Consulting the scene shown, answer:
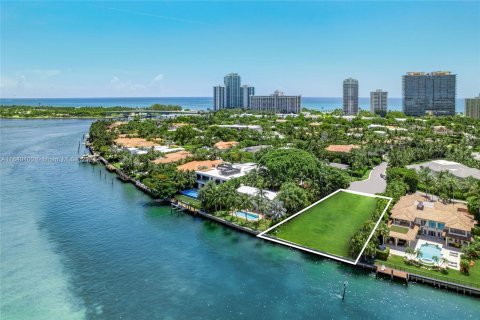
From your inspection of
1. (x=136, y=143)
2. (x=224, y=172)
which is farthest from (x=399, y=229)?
(x=136, y=143)

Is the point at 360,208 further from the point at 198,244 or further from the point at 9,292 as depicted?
the point at 9,292

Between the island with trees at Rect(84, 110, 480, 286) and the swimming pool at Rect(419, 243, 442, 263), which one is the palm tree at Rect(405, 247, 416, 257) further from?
the island with trees at Rect(84, 110, 480, 286)

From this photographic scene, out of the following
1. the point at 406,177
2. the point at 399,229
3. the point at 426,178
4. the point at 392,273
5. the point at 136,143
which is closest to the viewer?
the point at 392,273

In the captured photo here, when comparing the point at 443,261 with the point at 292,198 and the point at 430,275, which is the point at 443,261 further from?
the point at 292,198

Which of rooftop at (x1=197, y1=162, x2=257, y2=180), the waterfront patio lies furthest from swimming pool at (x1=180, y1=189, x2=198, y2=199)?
the waterfront patio

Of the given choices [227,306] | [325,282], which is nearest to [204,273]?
[227,306]

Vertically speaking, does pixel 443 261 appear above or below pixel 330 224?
below
